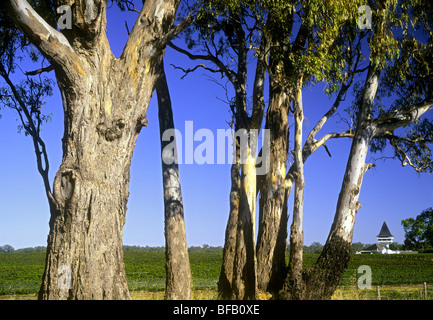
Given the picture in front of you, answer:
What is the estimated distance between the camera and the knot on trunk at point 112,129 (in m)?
7.02

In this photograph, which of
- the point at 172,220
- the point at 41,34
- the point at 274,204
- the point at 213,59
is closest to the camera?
the point at 41,34

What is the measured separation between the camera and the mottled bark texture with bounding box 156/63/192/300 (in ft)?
30.1

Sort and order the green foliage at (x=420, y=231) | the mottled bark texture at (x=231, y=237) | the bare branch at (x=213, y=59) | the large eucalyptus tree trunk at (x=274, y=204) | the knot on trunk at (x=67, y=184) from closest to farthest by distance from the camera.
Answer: the knot on trunk at (x=67, y=184), the mottled bark texture at (x=231, y=237), the large eucalyptus tree trunk at (x=274, y=204), the bare branch at (x=213, y=59), the green foliage at (x=420, y=231)

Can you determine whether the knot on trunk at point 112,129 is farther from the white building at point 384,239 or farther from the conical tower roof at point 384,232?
the conical tower roof at point 384,232

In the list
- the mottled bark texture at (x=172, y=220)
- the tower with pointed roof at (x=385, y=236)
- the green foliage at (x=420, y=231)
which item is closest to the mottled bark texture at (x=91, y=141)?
the mottled bark texture at (x=172, y=220)

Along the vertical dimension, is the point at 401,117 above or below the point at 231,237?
above

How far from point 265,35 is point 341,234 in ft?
14.6

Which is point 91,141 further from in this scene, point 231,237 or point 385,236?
point 385,236

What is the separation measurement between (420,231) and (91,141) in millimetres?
72471

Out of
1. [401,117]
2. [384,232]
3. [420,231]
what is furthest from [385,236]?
[401,117]

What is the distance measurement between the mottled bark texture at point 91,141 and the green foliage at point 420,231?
69.4 m

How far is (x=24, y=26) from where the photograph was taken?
6922 mm

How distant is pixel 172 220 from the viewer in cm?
940

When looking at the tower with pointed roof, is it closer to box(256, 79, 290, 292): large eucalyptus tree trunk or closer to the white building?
the white building
